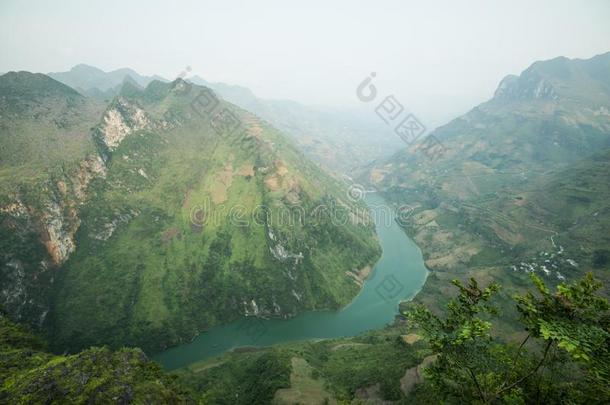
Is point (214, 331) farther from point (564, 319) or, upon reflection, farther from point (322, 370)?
point (564, 319)

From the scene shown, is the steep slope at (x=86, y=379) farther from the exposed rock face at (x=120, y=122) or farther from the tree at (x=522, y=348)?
the exposed rock face at (x=120, y=122)

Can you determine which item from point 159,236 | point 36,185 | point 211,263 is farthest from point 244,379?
point 36,185

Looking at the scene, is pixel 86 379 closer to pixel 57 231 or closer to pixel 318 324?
pixel 318 324

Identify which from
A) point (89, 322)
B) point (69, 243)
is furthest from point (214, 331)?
point (69, 243)

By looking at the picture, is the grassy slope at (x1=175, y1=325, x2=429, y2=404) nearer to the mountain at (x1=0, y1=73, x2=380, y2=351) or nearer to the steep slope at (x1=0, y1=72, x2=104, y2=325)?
the mountain at (x1=0, y1=73, x2=380, y2=351)

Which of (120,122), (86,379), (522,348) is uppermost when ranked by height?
(120,122)
